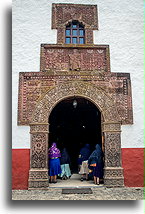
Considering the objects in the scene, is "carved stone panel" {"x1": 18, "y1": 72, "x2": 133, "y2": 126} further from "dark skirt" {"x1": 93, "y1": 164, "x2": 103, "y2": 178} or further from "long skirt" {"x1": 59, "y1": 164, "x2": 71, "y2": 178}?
"long skirt" {"x1": 59, "y1": 164, "x2": 71, "y2": 178}

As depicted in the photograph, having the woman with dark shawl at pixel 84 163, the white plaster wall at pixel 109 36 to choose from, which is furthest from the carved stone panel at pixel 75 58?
the woman with dark shawl at pixel 84 163

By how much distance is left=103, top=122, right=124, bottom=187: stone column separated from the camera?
5.53m

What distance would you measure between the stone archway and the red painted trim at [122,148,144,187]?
133 mm

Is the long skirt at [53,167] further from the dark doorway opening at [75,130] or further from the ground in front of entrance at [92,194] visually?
the dark doorway opening at [75,130]

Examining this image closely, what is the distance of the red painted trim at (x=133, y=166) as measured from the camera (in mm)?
5570

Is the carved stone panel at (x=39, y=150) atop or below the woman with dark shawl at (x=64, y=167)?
atop

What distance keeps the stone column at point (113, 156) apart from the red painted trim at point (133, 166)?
0.41 ft

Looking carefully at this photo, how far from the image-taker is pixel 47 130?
5.71 m

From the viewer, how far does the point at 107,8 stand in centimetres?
621

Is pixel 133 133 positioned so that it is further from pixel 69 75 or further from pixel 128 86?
pixel 69 75

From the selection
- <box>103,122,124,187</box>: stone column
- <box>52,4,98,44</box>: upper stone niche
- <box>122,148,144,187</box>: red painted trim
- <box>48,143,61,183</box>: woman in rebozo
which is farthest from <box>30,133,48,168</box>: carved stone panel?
<box>52,4,98,44</box>: upper stone niche

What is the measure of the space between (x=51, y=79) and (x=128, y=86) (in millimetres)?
2020

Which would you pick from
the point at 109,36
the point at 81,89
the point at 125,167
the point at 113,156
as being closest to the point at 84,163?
the point at 113,156

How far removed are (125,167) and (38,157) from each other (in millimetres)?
2156
